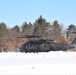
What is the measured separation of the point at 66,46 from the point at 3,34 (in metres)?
46.0

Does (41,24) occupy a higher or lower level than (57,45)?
higher
